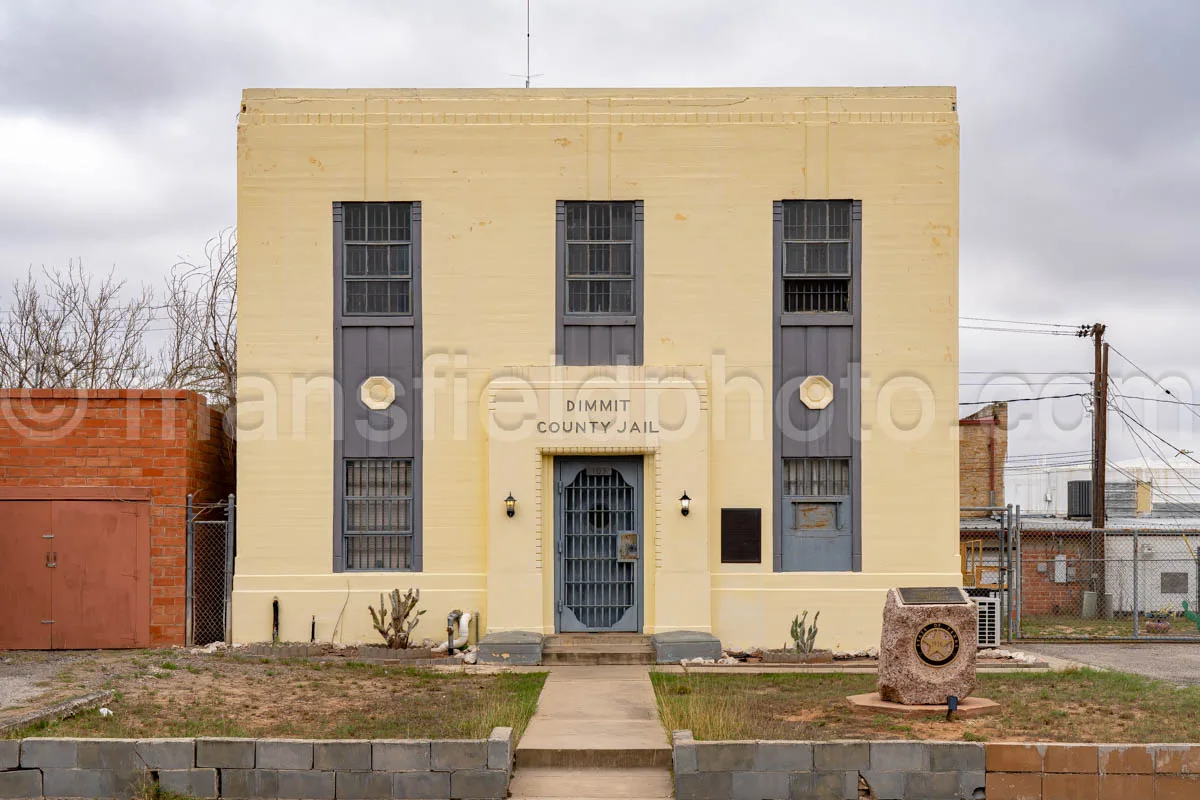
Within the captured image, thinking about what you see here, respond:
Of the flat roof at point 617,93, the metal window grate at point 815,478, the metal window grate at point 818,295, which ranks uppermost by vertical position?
the flat roof at point 617,93

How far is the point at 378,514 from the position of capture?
18359 mm

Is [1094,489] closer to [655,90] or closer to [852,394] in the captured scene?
[852,394]

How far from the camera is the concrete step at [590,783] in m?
10.4

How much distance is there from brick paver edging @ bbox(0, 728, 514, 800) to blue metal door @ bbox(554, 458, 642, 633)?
25.5 ft

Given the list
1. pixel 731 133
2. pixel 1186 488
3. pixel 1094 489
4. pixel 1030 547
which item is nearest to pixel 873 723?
pixel 731 133

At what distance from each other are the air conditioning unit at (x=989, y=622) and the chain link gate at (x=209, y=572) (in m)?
11.0

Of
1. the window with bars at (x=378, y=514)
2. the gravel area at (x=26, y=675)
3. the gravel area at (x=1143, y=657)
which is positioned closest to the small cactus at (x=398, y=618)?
the window with bars at (x=378, y=514)

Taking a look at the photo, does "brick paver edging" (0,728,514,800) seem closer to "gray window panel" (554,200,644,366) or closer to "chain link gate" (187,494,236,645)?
"chain link gate" (187,494,236,645)

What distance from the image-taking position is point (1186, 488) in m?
47.9

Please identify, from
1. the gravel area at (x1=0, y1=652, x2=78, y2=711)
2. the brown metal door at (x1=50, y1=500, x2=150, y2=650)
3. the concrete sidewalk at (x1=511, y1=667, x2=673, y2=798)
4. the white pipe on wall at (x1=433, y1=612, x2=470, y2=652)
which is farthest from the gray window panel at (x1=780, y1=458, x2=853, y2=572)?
the gravel area at (x1=0, y1=652, x2=78, y2=711)

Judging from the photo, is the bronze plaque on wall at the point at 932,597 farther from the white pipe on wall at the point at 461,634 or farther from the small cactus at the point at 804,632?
the white pipe on wall at the point at 461,634

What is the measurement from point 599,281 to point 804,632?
5803mm

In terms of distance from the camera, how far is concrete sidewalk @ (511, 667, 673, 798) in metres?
10.6

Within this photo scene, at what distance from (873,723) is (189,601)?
10368mm
